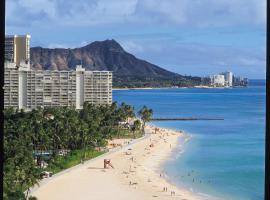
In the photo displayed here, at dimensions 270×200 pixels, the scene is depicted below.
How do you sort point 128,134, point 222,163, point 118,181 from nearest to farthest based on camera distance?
1. point 118,181
2. point 222,163
3. point 128,134

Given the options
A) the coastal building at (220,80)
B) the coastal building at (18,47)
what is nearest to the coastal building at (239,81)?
the coastal building at (220,80)

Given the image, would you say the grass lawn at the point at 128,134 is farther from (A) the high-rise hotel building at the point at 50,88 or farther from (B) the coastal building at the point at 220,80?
(B) the coastal building at the point at 220,80

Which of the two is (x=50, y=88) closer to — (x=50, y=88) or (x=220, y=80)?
(x=50, y=88)

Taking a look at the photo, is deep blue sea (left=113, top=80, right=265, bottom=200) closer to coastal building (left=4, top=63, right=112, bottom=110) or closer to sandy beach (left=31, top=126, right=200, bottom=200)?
sandy beach (left=31, top=126, right=200, bottom=200)

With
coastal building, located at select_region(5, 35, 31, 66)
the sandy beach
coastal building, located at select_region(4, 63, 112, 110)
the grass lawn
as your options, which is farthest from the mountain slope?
the sandy beach

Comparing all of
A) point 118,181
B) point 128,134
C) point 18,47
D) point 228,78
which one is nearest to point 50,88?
point 128,134

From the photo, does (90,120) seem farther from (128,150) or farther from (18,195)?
(18,195)
